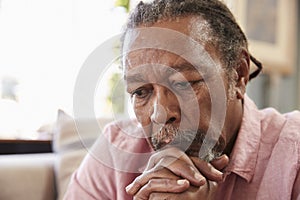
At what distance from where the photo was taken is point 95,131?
4.53ft

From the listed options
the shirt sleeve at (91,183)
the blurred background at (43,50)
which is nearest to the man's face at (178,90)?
the shirt sleeve at (91,183)

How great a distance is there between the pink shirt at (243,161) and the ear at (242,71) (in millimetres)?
67

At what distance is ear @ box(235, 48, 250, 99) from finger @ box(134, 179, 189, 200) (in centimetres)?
27

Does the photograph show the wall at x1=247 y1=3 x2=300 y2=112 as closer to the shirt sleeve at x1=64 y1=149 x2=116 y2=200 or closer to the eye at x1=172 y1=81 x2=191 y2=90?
the shirt sleeve at x1=64 y1=149 x2=116 y2=200

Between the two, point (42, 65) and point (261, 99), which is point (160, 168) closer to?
point (42, 65)

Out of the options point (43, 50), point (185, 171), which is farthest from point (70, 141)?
point (43, 50)

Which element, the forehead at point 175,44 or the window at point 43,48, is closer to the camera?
the forehead at point 175,44

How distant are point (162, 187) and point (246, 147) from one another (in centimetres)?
24

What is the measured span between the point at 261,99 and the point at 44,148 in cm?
169

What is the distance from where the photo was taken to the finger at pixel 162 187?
2.55 ft

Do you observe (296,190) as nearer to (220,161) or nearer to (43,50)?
(220,161)

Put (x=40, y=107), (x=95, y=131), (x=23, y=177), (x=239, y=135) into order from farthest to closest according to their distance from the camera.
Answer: (x=40, y=107)
(x=95, y=131)
(x=23, y=177)
(x=239, y=135)

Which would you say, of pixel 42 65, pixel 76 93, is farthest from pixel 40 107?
pixel 76 93

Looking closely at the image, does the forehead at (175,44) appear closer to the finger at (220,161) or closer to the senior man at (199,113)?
the senior man at (199,113)
